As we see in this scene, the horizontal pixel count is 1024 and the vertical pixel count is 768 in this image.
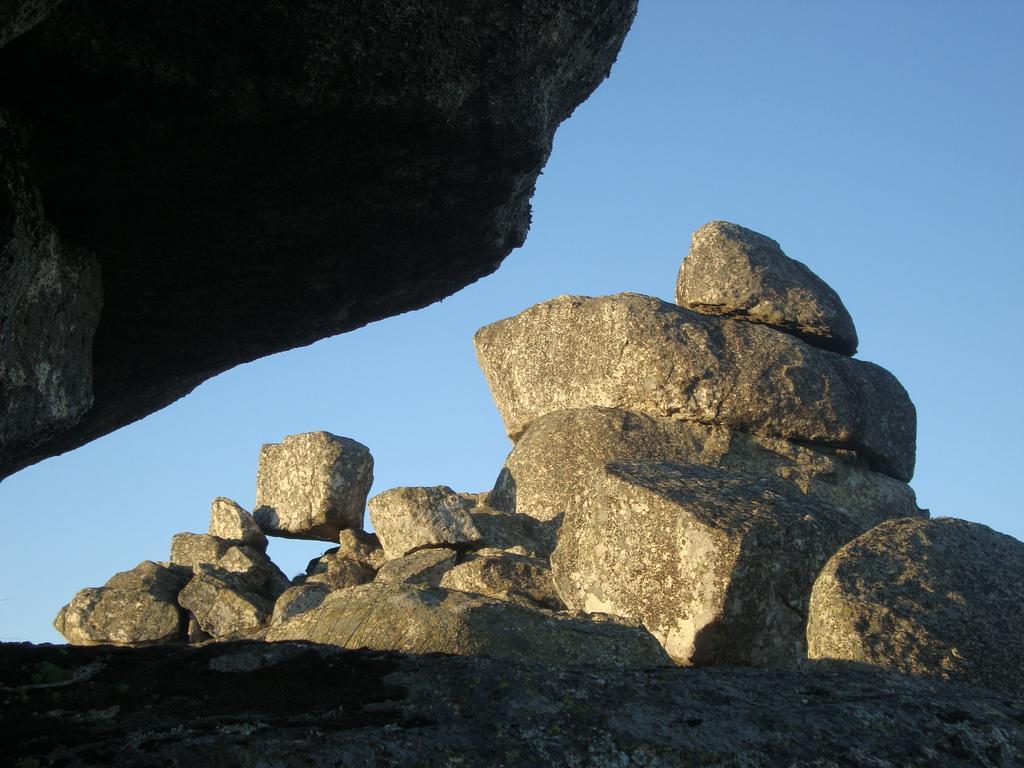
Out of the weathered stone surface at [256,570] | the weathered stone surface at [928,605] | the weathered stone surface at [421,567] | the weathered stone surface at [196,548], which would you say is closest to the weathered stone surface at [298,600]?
the weathered stone surface at [421,567]

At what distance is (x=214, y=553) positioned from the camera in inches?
983

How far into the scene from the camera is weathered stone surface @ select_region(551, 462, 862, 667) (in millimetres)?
12414

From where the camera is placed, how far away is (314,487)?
26.0 meters

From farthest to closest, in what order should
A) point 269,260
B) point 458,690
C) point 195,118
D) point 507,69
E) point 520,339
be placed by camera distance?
point 520,339 → point 269,260 → point 507,69 → point 195,118 → point 458,690

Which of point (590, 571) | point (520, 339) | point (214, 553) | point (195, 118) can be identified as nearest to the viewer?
point (195, 118)

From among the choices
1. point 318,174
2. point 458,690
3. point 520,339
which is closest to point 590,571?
point 318,174

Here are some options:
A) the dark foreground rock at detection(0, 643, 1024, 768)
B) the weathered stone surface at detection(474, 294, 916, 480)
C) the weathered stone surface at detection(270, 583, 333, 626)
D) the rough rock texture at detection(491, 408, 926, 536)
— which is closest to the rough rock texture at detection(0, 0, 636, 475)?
the dark foreground rock at detection(0, 643, 1024, 768)

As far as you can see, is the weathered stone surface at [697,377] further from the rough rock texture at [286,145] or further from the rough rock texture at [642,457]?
the rough rock texture at [286,145]

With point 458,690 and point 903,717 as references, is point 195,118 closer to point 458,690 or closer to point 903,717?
point 458,690

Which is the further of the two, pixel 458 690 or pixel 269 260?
pixel 269 260

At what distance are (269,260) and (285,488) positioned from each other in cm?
1721

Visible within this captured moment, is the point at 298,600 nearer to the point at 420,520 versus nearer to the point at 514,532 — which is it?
the point at 420,520

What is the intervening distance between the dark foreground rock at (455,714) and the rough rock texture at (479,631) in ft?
13.2

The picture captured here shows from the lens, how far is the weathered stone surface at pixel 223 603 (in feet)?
72.1
